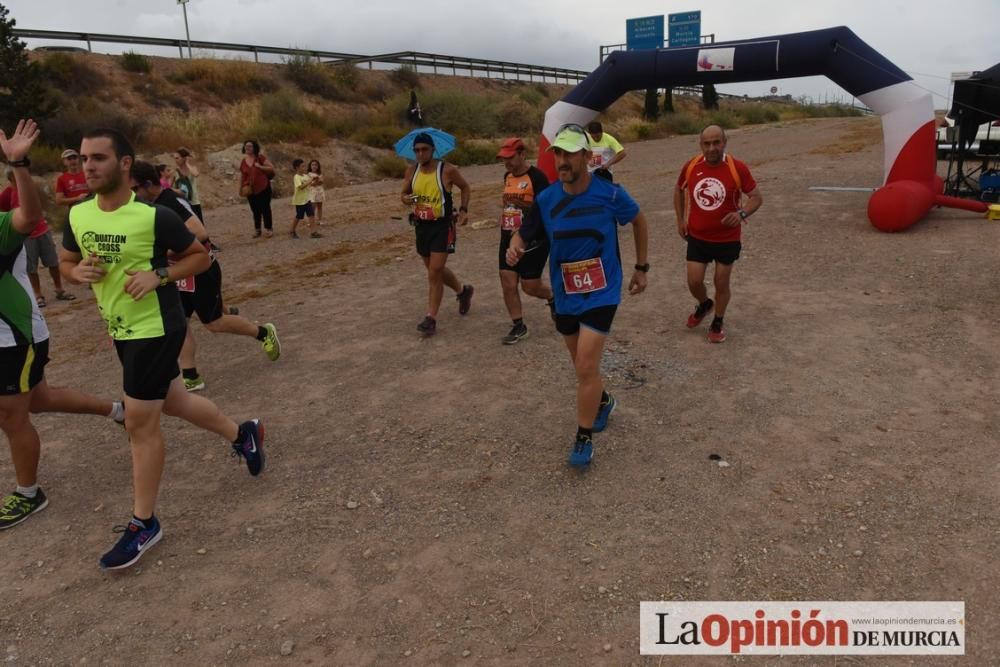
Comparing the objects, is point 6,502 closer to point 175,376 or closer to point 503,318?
point 175,376

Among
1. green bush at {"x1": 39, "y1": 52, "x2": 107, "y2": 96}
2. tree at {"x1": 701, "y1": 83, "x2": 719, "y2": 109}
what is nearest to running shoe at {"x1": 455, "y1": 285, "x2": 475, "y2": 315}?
green bush at {"x1": 39, "y1": 52, "x2": 107, "y2": 96}

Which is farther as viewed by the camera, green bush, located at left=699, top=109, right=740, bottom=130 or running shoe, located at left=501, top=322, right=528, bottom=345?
green bush, located at left=699, top=109, right=740, bottom=130

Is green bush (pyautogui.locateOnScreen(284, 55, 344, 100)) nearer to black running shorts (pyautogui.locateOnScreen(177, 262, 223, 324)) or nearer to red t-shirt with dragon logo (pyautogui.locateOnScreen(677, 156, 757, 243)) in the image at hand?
black running shorts (pyautogui.locateOnScreen(177, 262, 223, 324))

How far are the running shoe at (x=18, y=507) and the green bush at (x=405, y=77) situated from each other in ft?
119

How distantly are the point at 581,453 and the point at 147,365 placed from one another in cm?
224

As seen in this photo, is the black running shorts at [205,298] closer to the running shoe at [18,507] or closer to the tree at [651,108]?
the running shoe at [18,507]

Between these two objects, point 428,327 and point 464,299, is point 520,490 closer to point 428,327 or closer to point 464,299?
point 428,327

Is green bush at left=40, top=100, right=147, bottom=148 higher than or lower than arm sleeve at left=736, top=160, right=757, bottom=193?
higher

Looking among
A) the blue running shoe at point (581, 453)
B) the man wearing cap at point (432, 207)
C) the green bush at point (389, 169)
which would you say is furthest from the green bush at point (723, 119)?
the blue running shoe at point (581, 453)

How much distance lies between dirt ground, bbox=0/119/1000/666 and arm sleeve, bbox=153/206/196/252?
1.44m

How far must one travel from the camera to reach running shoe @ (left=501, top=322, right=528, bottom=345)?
19.6 ft

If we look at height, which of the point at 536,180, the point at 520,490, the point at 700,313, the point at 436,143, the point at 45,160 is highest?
the point at 45,160

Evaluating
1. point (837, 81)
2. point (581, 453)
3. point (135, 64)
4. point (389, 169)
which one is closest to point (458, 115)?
point (389, 169)

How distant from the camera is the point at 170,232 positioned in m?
3.07
